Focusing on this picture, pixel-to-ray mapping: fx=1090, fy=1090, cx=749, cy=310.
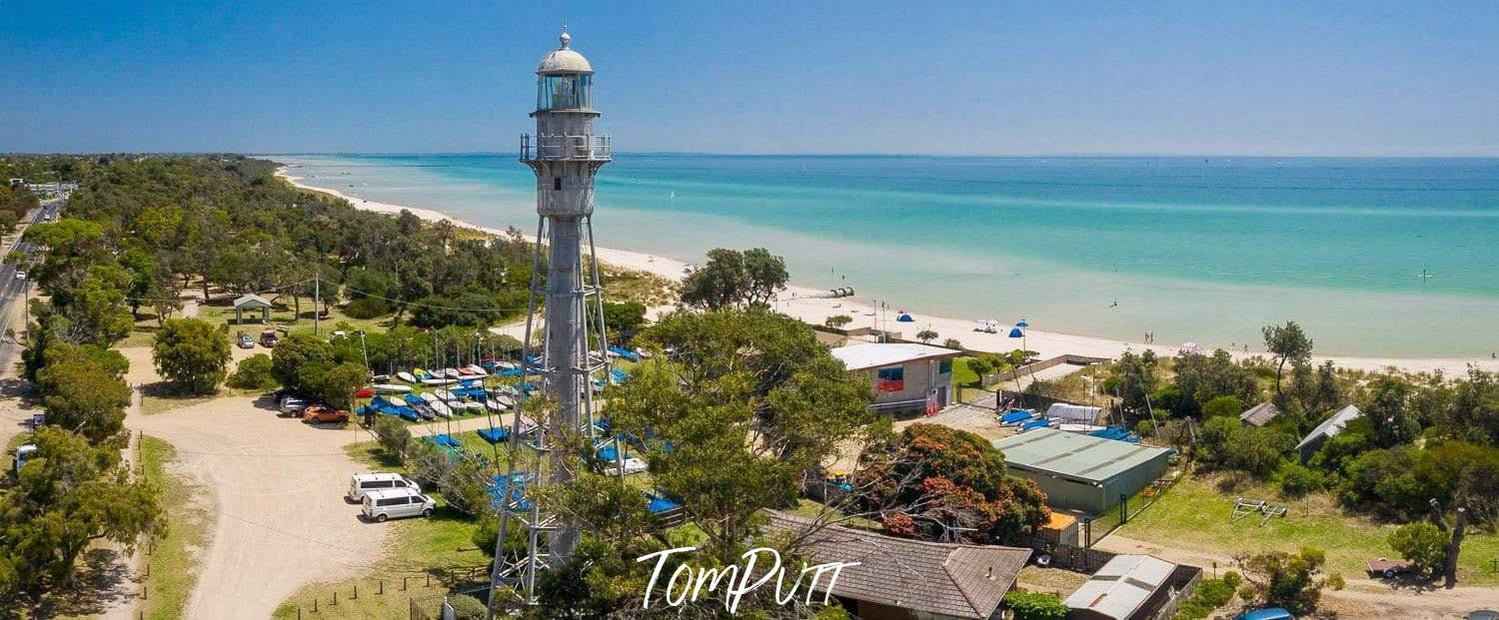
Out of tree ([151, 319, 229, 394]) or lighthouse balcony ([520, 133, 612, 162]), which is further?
tree ([151, 319, 229, 394])

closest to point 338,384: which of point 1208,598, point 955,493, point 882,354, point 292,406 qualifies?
point 292,406

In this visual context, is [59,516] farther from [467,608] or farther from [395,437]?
→ [395,437]

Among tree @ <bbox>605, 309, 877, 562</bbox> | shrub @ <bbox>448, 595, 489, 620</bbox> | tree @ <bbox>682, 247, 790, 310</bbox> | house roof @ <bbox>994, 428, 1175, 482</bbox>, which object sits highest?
tree @ <bbox>605, 309, 877, 562</bbox>

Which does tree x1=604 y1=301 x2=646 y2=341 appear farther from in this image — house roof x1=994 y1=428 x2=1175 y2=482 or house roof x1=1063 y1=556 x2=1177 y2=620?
house roof x1=1063 y1=556 x2=1177 y2=620

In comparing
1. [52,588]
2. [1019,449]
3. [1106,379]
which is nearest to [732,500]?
[52,588]

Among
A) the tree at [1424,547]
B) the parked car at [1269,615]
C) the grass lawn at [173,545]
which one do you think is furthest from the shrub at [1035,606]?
the grass lawn at [173,545]

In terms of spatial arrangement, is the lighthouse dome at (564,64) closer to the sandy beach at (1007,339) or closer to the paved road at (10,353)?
the paved road at (10,353)

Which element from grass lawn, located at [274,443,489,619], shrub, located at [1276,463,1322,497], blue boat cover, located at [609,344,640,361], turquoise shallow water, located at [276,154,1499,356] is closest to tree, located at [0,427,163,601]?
grass lawn, located at [274,443,489,619]

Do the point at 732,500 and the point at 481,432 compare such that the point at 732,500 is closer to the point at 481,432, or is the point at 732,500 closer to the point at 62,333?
the point at 481,432
